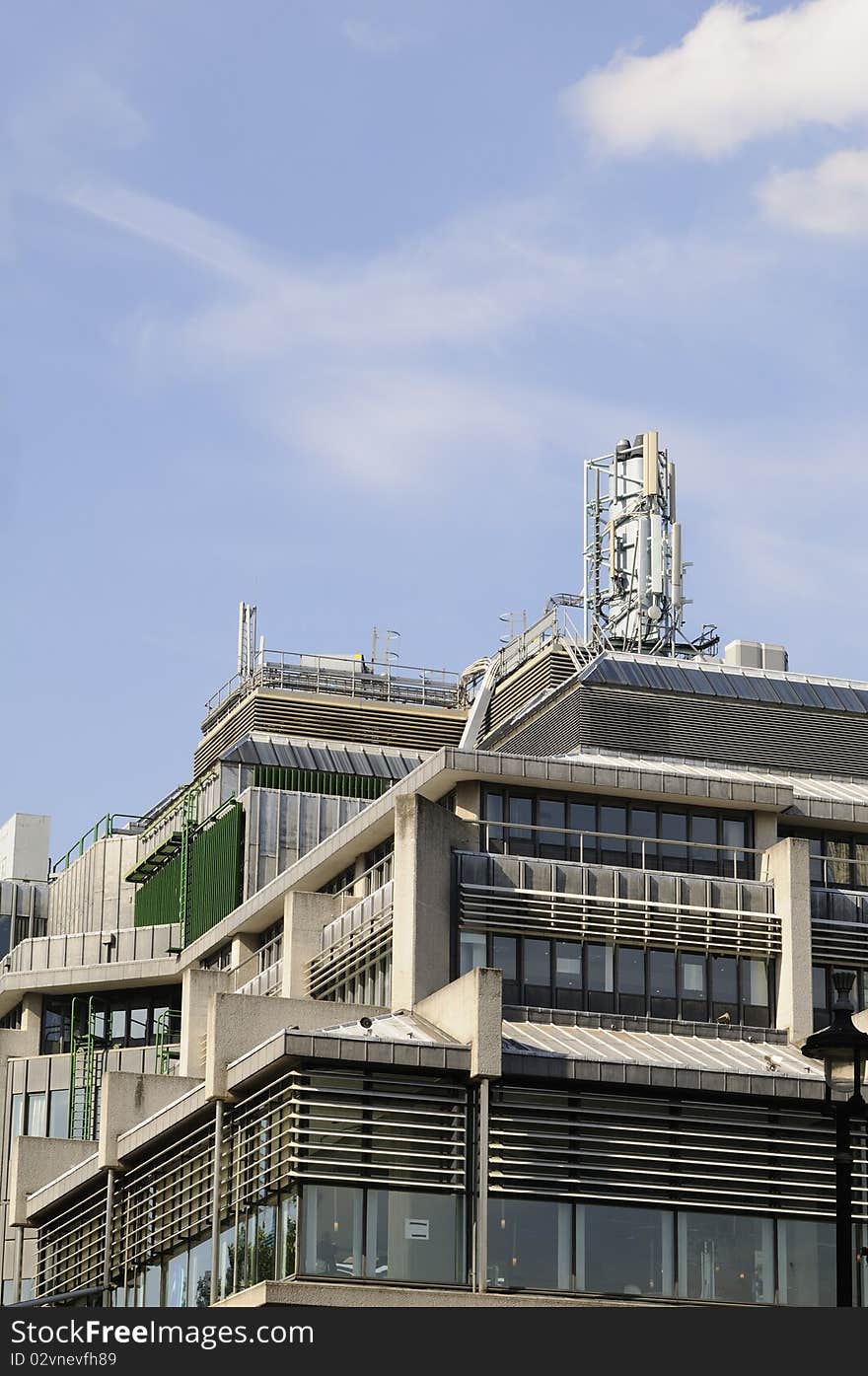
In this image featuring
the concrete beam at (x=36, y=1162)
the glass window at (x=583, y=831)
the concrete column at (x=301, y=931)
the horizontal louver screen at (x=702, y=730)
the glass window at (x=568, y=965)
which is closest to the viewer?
the glass window at (x=568, y=965)

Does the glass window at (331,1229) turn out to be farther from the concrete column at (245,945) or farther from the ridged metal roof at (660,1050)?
the concrete column at (245,945)

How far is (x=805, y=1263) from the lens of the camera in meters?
51.4

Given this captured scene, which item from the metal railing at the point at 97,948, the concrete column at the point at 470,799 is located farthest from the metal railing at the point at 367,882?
the metal railing at the point at 97,948

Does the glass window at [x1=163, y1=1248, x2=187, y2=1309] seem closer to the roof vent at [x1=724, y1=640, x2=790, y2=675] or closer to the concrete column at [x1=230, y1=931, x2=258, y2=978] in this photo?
the concrete column at [x1=230, y1=931, x2=258, y2=978]

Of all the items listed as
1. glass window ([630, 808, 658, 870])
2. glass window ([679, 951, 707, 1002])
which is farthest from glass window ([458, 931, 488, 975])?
glass window ([679, 951, 707, 1002])

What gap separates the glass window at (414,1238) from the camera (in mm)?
48588

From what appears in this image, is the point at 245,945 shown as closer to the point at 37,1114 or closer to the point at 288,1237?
the point at 37,1114

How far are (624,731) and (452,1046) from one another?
18.4 meters

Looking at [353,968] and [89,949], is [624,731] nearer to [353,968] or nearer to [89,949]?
[353,968]

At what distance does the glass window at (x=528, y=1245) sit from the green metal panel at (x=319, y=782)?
28.0m

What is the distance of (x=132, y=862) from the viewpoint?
83.7m

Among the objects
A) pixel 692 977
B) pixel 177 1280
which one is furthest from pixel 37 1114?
pixel 692 977

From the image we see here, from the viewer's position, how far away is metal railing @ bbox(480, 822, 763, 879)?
190 ft

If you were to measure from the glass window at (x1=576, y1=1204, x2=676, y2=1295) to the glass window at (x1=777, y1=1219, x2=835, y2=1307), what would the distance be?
8.08 ft
